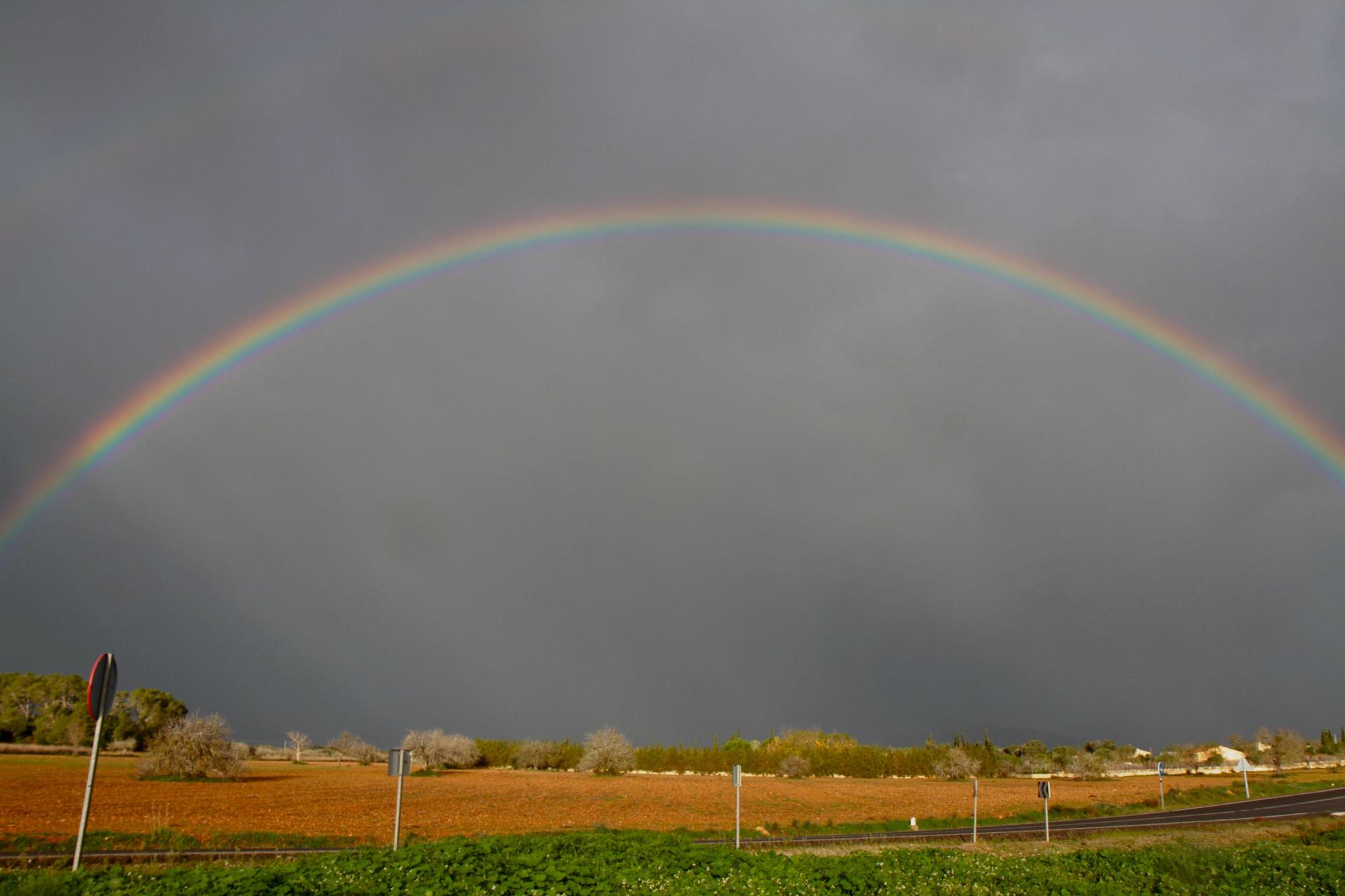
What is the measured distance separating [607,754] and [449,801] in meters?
49.2

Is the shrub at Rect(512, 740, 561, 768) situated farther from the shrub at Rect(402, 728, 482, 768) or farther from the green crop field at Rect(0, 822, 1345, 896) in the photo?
the green crop field at Rect(0, 822, 1345, 896)

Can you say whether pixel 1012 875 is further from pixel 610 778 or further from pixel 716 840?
pixel 610 778

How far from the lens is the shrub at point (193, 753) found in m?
63.6

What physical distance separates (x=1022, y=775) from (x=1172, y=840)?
358 ft

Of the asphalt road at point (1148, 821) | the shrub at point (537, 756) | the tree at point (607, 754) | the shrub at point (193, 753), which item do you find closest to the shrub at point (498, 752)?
the shrub at point (537, 756)

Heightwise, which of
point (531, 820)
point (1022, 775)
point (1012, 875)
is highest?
point (1012, 875)

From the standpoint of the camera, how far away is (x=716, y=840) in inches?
1211

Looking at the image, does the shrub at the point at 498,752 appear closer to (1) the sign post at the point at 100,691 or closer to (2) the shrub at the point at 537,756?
(2) the shrub at the point at 537,756

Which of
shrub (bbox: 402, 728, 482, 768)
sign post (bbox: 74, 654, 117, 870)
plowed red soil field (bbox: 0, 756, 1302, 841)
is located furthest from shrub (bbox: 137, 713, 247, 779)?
sign post (bbox: 74, 654, 117, 870)

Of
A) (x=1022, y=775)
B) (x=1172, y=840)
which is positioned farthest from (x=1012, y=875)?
(x=1022, y=775)

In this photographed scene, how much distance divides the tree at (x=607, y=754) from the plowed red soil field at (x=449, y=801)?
6.20m

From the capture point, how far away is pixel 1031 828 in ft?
135

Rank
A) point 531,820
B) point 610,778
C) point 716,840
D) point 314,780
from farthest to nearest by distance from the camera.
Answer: point 610,778 < point 314,780 < point 531,820 < point 716,840

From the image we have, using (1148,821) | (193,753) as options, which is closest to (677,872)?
(1148,821)
